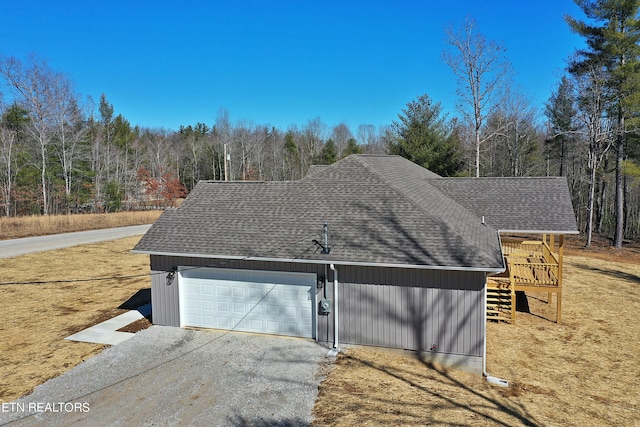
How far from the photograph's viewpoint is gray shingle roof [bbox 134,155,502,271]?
28.9ft

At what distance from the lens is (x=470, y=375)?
832cm

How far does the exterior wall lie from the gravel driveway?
1149 millimetres

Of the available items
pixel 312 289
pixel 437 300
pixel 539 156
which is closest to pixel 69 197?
pixel 312 289

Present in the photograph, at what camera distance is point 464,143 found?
3644cm

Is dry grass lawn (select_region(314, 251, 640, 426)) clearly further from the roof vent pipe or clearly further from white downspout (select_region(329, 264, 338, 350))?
the roof vent pipe

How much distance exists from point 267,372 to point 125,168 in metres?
42.9

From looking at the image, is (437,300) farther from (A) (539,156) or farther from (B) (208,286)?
(A) (539,156)

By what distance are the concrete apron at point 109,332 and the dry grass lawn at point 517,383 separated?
5.65 metres

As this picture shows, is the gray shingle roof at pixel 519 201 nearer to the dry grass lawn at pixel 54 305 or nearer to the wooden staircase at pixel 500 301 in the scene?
the wooden staircase at pixel 500 301

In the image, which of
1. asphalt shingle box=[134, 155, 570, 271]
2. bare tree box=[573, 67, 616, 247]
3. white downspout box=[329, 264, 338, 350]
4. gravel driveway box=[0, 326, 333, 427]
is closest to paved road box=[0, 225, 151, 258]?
asphalt shingle box=[134, 155, 570, 271]

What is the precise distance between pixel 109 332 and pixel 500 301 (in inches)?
434

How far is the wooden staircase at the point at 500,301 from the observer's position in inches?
449

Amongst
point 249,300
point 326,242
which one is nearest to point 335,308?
point 326,242

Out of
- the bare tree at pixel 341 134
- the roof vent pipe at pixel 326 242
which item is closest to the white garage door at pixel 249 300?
the roof vent pipe at pixel 326 242
